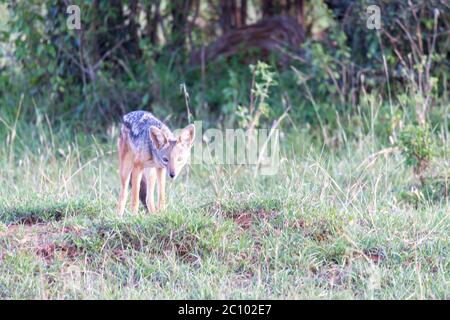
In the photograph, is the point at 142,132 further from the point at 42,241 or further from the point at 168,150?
the point at 42,241

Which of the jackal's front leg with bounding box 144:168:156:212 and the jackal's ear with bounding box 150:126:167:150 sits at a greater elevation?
the jackal's ear with bounding box 150:126:167:150

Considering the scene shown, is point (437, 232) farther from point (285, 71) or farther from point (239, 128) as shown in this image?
point (285, 71)

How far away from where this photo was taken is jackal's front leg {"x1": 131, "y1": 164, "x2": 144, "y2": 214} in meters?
7.29

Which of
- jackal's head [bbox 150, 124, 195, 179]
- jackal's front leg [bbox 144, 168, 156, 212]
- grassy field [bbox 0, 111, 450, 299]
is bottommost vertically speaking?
grassy field [bbox 0, 111, 450, 299]

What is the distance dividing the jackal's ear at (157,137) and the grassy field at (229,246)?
0.48 m

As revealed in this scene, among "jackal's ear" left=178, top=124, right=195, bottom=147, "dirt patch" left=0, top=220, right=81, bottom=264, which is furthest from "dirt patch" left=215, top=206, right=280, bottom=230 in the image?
"dirt patch" left=0, top=220, right=81, bottom=264

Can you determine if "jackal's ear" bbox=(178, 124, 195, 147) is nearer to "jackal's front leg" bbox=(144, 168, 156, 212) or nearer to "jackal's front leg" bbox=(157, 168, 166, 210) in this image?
"jackal's front leg" bbox=(157, 168, 166, 210)

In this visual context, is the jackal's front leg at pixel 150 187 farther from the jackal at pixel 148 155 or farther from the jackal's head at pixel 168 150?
the jackal's head at pixel 168 150

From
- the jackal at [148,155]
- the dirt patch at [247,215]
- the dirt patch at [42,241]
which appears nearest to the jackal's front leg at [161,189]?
the jackal at [148,155]

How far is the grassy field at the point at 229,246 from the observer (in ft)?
20.2

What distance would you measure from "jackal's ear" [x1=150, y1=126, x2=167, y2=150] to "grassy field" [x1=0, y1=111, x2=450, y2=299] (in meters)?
0.48

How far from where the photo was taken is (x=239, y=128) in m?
10.9

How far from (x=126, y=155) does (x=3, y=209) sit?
1.02 m
